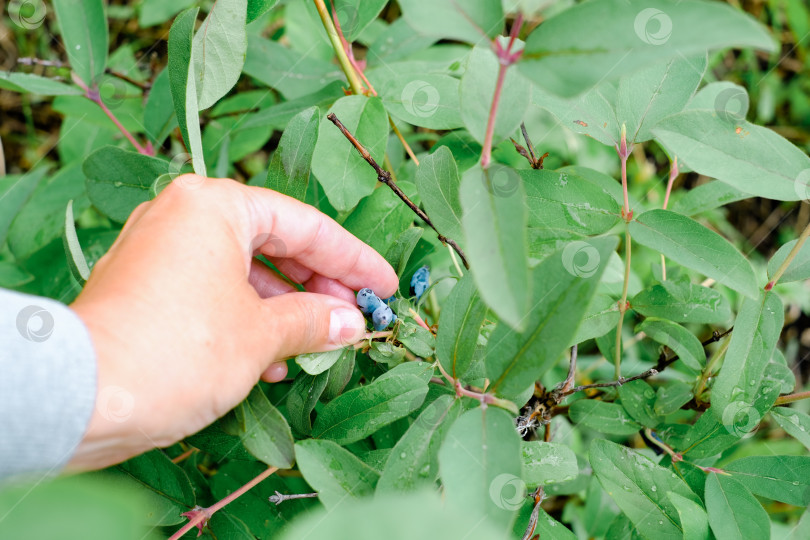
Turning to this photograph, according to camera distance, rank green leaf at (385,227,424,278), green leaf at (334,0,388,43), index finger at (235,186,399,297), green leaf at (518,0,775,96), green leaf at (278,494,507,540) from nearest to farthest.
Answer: green leaf at (278,494,507,540), green leaf at (518,0,775,96), index finger at (235,186,399,297), green leaf at (385,227,424,278), green leaf at (334,0,388,43)

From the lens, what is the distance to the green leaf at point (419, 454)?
0.80m

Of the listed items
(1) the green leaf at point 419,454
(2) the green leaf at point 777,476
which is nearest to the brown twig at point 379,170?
(1) the green leaf at point 419,454

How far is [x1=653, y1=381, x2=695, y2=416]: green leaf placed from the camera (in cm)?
112

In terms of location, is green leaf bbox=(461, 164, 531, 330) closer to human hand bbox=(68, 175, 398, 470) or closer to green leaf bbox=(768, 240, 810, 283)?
human hand bbox=(68, 175, 398, 470)

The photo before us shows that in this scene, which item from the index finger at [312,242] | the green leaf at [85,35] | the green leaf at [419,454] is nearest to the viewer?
the green leaf at [419,454]

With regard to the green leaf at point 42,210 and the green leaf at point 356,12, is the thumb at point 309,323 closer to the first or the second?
the green leaf at point 356,12

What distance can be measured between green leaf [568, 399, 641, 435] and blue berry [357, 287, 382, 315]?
514 mm

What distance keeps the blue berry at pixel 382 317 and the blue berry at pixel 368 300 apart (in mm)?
10

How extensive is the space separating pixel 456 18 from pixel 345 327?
0.49 meters

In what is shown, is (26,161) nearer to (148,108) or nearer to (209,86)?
(148,108)

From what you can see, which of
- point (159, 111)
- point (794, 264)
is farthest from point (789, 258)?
point (159, 111)

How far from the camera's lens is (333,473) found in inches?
32.9

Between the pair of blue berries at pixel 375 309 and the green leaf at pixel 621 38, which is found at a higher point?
the green leaf at pixel 621 38

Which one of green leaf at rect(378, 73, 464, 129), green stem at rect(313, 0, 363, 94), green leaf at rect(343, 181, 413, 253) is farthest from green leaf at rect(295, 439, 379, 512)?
green stem at rect(313, 0, 363, 94)
